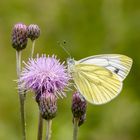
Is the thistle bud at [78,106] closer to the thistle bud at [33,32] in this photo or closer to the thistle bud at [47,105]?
the thistle bud at [47,105]

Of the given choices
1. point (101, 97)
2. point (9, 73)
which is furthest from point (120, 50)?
point (101, 97)

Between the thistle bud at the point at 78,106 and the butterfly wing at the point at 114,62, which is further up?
the butterfly wing at the point at 114,62

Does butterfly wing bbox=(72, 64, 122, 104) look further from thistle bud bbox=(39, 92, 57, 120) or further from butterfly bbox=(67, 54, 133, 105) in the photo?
thistle bud bbox=(39, 92, 57, 120)

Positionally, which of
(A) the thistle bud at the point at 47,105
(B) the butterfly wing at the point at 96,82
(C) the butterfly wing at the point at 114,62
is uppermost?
(C) the butterfly wing at the point at 114,62

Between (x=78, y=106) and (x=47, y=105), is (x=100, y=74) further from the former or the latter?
(x=47, y=105)

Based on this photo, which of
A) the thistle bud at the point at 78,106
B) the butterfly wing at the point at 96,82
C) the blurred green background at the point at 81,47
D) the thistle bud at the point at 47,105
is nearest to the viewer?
the thistle bud at the point at 47,105

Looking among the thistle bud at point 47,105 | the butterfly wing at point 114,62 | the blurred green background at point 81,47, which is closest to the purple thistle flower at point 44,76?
the thistle bud at point 47,105
